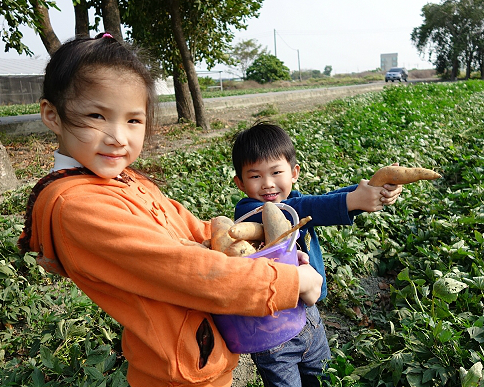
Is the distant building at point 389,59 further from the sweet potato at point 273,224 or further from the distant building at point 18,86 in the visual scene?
the sweet potato at point 273,224

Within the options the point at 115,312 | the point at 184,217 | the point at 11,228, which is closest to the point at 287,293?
the point at 115,312

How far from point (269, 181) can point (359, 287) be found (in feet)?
4.49

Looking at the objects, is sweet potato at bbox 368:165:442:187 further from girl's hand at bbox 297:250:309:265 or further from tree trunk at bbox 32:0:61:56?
tree trunk at bbox 32:0:61:56

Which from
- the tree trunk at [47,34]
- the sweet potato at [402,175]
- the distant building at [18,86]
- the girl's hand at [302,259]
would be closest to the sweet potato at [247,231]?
the girl's hand at [302,259]

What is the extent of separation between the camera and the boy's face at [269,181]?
71.4 inches

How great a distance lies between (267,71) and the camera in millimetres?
45969

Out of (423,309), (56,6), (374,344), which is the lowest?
(374,344)

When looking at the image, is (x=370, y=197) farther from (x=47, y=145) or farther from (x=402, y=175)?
(x=47, y=145)

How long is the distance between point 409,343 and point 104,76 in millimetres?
1685

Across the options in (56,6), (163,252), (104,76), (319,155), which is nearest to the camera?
(163,252)

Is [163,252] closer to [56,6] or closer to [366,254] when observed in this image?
[366,254]

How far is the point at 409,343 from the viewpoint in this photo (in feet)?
6.39

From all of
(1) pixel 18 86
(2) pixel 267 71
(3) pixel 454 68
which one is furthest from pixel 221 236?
(3) pixel 454 68

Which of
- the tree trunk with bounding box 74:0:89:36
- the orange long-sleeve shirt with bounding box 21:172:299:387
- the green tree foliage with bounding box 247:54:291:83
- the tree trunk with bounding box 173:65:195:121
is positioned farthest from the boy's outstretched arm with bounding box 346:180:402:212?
the green tree foliage with bounding box 247:54:291:83
